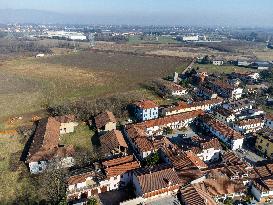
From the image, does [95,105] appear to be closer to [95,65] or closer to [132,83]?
[132,83]

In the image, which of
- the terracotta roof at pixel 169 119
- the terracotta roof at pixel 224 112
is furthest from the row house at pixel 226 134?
the terracotta roof at pixel 224 112

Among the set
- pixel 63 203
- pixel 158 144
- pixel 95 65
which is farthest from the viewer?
pixel 95 65

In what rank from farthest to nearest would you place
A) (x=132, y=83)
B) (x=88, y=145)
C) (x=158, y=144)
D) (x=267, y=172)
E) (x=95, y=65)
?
(x=95, y=65)
(x=132, y=83)
(x=88, y=145)
(x=158, y=144)
(x=267, y=172)

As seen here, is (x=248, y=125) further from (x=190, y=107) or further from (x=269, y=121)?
(x=190, y=107)

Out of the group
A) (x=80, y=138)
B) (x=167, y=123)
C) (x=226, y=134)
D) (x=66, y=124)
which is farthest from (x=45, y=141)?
(x=226, y=134)

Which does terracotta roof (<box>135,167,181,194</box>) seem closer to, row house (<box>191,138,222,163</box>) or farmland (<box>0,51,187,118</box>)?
row house (<box>191,138,222,163</box>)

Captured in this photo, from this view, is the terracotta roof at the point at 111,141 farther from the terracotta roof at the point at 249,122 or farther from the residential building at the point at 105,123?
the terracotta roof at the point at 249,122

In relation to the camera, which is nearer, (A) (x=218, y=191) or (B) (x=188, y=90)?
(A) (x=218, y=191)

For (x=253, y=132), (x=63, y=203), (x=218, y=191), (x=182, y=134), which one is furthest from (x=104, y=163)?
(x=253, y=132)
